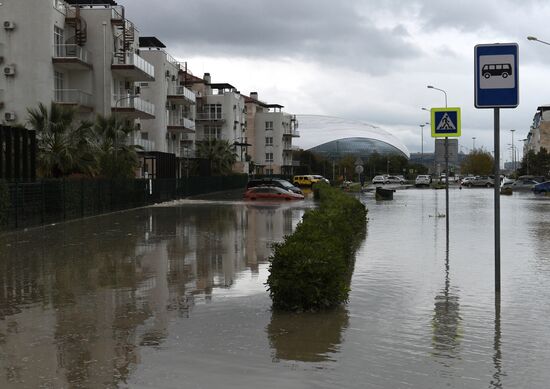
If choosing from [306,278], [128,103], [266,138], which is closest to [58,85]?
[128,103]

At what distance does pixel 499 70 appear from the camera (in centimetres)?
934

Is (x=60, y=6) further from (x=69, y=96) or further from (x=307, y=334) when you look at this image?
(x=307, y=334)

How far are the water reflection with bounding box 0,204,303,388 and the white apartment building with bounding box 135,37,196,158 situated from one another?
1586 inches

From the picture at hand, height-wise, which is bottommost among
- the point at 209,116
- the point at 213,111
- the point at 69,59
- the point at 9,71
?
the point at 9,71

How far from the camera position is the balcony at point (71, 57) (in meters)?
45.0

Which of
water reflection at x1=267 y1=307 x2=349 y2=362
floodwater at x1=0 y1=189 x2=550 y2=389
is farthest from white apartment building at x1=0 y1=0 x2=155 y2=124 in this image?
water reflection at x1=267 y1=307 x2=349 y2=362

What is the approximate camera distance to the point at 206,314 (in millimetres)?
9133

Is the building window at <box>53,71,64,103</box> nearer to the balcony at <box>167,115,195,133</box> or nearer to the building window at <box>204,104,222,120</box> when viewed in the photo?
the balcony at <box>167,115,195,133</box>

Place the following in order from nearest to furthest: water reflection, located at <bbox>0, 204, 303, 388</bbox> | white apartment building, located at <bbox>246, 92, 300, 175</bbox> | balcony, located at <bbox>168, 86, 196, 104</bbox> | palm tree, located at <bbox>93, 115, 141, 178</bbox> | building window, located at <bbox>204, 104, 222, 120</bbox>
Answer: water reflection, located at <bbox>0, 204, 303, 388</bbox>
palm tree, located at <bbox>93, 115, 141, 178</bbox>
balcony, located at <bbox>168, 86, 196, 104</bbox>
building window, located at <bbox>204, 104, 222, 120</bbox>
white apartment building, located at <bbox>246, 92, 300, 175</bbox>

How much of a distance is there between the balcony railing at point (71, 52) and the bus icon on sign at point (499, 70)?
39858mm

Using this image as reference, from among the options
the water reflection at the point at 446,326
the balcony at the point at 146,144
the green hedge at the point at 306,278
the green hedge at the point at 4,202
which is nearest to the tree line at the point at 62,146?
the green hedge at the point at 4,202

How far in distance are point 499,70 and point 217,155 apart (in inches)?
2805

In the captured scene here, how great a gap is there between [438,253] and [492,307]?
6.14m

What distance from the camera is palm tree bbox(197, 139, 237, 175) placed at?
7969 cm
